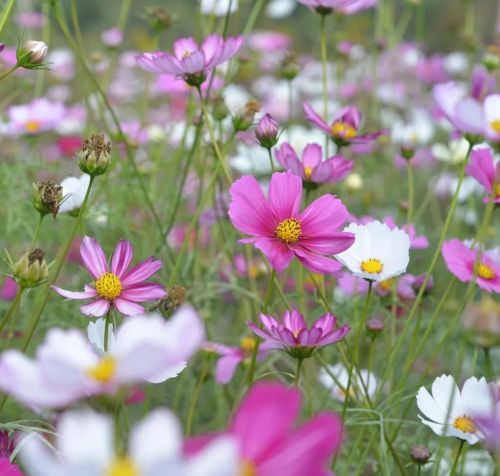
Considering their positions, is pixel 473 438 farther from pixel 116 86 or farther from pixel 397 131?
pixel 116 86

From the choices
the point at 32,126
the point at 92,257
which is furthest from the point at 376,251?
the point at 32,126

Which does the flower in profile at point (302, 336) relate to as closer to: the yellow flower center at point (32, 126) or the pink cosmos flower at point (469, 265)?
the pink cosmos flower at point (469, 265)

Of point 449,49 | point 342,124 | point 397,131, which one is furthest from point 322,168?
point 449,49

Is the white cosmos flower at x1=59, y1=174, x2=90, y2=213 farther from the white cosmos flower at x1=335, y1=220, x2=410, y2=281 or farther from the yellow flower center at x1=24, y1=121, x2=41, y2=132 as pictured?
the yellow flower center at x1=24, y1=121, x2=41, y2=132

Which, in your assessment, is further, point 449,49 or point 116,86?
point 449,49

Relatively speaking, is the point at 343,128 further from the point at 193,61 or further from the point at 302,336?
the point at 302,336

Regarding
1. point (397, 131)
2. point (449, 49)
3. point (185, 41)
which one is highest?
point (185, 41)

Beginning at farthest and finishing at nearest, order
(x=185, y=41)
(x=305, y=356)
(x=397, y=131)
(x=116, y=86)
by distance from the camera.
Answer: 1. (x=116, y=86)
2. (x=397, y=131)
3. (x=185, y=41)
4. (x=305, y=356)
